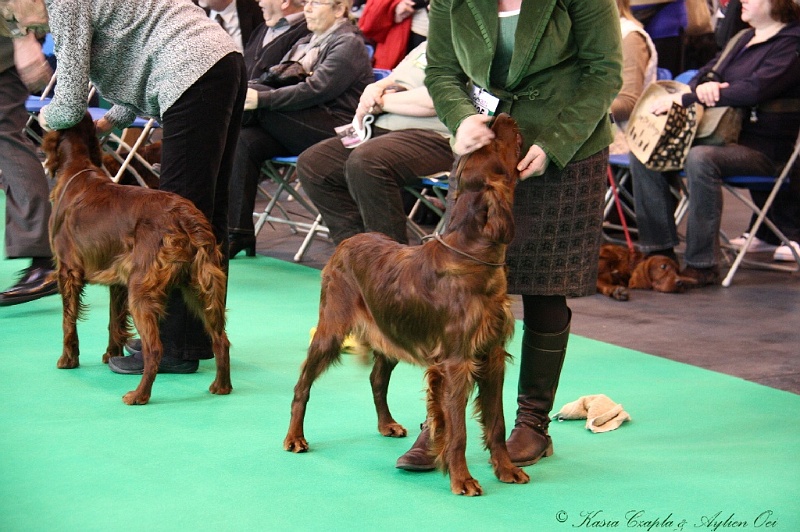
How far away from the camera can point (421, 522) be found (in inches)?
98.8

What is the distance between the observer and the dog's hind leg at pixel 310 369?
299cm

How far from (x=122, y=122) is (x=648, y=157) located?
3.05m

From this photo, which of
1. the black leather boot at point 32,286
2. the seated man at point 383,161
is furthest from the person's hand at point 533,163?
the black leather boot at point 32,286

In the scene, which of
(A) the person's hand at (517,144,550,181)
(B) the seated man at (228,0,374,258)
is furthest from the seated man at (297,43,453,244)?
(A) the person's hand at (517,144,550,181)

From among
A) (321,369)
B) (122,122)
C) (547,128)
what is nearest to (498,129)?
(547,128)

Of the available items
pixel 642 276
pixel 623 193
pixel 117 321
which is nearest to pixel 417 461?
pixel 117 321

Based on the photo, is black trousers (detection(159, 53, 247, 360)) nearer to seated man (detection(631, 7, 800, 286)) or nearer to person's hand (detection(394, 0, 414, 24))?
seated man (detection(631, 7, 800, 286))

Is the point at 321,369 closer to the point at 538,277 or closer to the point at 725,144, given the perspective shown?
the point at 538,277

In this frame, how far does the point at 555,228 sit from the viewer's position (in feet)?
9.59

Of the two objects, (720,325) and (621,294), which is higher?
(720,325)

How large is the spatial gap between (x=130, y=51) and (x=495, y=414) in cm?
193

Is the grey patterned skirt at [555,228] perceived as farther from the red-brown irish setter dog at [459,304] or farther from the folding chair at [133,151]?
the folding chair at [133,151]

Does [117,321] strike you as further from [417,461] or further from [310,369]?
[417,461]

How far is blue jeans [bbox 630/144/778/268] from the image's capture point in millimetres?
5672
